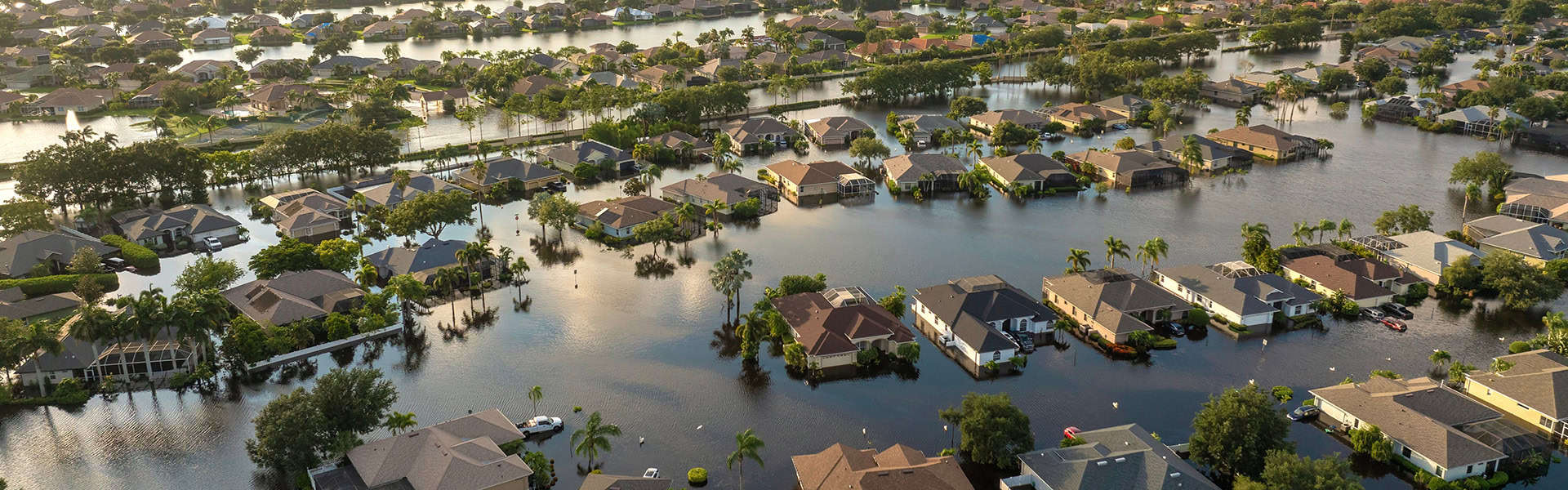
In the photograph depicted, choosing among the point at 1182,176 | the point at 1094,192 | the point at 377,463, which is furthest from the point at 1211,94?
the point at 377,463

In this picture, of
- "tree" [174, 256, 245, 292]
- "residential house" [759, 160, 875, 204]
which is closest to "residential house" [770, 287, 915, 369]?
"residential house" [759, 160, 875, 204]

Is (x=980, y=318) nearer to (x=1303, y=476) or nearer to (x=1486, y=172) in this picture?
(x=1303, y=476)

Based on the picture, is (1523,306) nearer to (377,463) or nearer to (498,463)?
(498,463)

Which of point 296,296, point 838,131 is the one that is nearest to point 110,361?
point 296,296

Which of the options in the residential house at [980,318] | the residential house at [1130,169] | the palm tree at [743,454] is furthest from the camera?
the residential house at [1130,169]

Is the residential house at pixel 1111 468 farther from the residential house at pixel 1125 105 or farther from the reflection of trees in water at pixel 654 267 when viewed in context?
the residential house at pixel 1125 105

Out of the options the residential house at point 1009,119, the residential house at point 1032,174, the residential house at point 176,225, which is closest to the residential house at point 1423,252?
the residential house at point 1032,174
